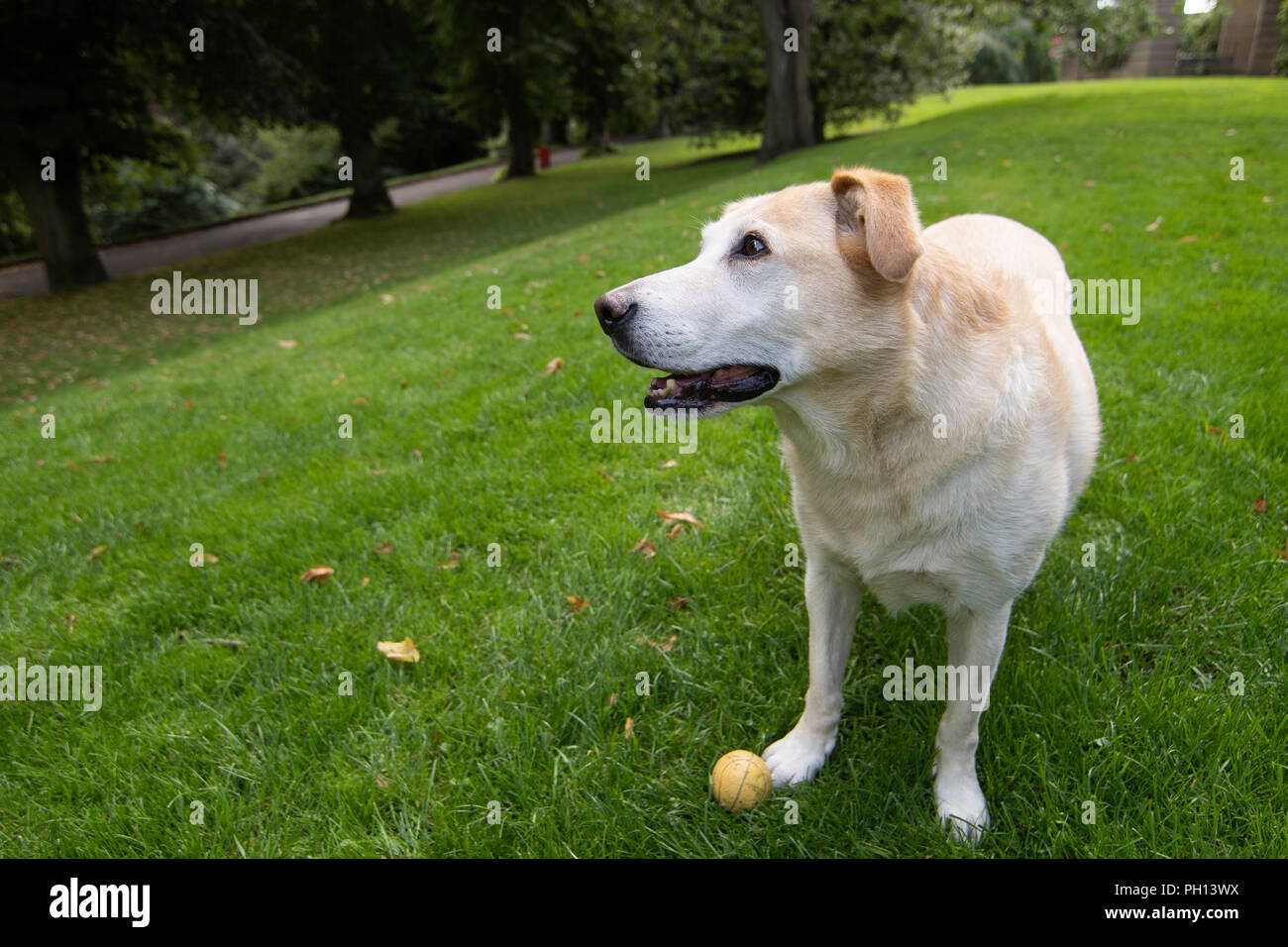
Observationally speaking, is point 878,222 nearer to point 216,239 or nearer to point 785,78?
point 785,78

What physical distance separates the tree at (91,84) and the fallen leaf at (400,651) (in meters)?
16.4

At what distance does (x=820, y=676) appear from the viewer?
2457mm

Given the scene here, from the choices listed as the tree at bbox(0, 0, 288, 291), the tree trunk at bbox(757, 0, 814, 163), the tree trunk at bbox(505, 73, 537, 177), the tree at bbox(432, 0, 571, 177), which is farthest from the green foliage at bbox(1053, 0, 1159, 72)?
the tree at bbox(0, 0, 288, 291)

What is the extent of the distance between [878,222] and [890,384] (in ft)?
1.46

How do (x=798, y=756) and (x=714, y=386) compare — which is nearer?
(x=714, y=386)

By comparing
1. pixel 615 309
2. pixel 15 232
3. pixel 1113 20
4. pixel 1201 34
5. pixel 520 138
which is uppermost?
pixel 1201 34

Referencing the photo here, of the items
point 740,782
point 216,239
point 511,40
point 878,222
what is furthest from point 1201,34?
point 740,782

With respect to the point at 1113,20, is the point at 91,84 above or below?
below

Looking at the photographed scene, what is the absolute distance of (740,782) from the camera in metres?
2.29

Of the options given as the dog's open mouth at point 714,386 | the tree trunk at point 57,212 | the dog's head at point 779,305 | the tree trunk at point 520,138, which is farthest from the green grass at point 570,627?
the tree trunk at point 520,138

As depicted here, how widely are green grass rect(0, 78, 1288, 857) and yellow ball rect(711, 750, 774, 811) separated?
0.22 feet

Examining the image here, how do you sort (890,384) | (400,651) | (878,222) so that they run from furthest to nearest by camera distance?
(400,651)
(890,384)
(878,222)

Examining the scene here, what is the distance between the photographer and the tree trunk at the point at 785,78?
62.2 ft

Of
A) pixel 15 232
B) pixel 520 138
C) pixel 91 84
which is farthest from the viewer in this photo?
pixel 520 138
